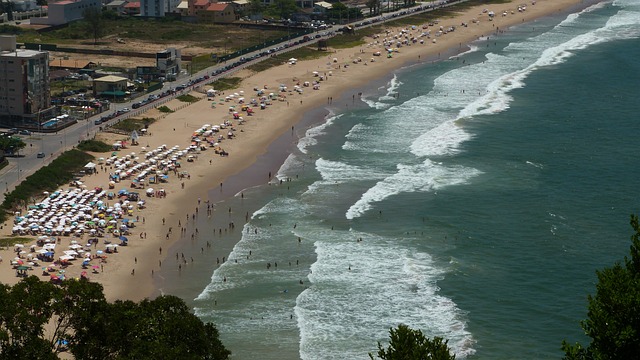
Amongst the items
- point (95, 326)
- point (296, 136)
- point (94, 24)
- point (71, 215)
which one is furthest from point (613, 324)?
point (94, 24)

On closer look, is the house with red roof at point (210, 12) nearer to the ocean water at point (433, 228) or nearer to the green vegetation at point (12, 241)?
the ocean water at point (433, 228)

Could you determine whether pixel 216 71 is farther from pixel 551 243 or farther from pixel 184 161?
pixel 551 243

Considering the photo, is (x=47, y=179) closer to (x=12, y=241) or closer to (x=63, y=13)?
(x=12, y=241)

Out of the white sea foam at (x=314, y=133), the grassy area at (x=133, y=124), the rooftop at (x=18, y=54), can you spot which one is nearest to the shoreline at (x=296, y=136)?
the white sea foam at (x=314, y=133)

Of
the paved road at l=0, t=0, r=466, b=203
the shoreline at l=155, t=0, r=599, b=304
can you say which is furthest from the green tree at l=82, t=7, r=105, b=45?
the shoreline at l=155, t=0, r=599, b=304

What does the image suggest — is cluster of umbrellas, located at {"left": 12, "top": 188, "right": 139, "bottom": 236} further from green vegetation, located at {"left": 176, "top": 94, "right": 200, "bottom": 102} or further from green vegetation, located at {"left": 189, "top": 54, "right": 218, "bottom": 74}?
green vegetation, located at {"left": 189, "top": 54, "right": 218, "bottom": 74}
